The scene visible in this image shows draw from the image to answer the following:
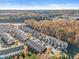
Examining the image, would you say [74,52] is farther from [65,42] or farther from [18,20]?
[18,20]

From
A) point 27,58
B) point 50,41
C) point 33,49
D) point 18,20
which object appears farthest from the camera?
point 18,20

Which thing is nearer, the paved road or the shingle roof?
the paved road

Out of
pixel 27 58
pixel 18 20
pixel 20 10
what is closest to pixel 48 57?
pixel 27 58

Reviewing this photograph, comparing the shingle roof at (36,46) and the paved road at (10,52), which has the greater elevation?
the paved road at (10,52)

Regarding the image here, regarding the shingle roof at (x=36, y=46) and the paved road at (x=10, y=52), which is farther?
the shingle roof at (x=36, y=46)

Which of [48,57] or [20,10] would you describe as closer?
[48,57]

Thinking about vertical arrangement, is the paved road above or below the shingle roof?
above

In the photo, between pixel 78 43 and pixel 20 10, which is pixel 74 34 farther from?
pixel 20 10

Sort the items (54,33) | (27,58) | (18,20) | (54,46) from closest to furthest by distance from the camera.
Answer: (27,58), (54,46), (54,33), (18,20)

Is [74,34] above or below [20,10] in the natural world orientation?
above

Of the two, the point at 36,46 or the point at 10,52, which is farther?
the point at 36,46
